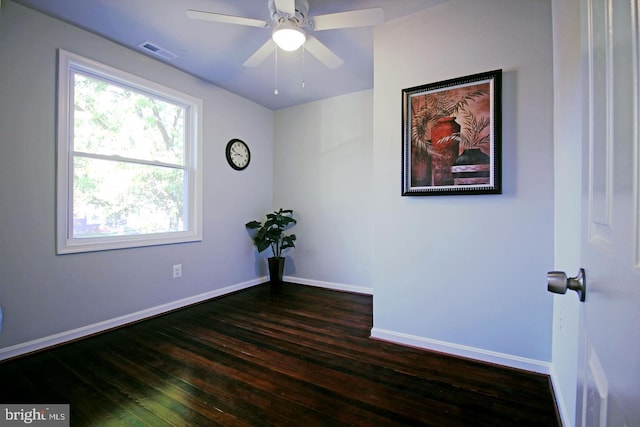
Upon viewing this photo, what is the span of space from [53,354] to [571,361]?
3245 millimetres

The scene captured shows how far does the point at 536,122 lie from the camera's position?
179 cm

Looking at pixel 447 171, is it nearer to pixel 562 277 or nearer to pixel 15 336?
pixel 562 277

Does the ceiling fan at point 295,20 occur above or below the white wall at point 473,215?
above

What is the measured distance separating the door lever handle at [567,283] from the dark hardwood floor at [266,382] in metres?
1.16

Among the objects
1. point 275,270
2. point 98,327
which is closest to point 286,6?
point 98,327

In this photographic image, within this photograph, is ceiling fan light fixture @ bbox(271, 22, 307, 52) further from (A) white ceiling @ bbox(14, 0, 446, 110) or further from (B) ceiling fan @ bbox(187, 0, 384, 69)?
(A) white ceiling @ bbox(14, 0, 446, 110)

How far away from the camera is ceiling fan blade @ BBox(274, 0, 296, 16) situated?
64.7 inches

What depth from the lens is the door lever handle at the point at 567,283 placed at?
1.94 ft

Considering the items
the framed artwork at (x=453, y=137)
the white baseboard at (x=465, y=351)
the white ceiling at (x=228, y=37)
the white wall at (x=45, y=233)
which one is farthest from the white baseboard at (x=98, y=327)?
the framed artwork at (x=453, y=137)

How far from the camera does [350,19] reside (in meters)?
1.76

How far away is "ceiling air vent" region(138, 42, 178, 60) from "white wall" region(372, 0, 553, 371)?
1.97 m

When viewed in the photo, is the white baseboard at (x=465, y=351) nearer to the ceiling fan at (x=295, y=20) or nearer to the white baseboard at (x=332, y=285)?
the white baseboard at (x=332, y=285)

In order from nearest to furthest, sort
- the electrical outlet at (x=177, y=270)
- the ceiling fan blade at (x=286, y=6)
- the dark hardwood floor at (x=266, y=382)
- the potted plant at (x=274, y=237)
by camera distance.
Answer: the dark hardwood floor at (x=266, y=382) < the ceiling fan blade at (x=286, y=6) < the electrical outlet at (x=177, y=270) < the potted plant at (x=274, y=237)

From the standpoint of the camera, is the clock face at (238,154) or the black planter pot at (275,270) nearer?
the clock face at (238,154)
